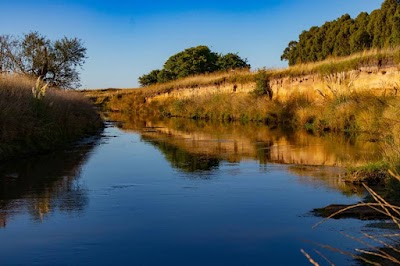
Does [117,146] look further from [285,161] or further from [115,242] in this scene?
[115,242]

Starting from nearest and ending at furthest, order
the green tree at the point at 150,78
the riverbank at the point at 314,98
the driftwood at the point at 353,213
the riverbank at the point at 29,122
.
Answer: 1. the driftwood at the point at 353,213
2. the riverbank at the point at 29,122
3. the riverbank at the point at 314,98
4. the green tree at the point at 150,78

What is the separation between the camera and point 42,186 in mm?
10328

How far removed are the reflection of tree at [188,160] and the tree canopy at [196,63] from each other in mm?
49535

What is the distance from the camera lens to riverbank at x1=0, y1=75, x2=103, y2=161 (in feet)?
45.9

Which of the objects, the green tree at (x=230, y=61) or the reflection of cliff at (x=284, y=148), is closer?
the reflection of cliff at (x=284, y=148)

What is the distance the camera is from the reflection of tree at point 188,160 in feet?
43.1

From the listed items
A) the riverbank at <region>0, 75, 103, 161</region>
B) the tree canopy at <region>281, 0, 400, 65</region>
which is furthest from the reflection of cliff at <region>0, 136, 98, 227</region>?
the tree canopy at <region>281, 0, 400, 65</region>

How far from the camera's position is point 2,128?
13.7 meters

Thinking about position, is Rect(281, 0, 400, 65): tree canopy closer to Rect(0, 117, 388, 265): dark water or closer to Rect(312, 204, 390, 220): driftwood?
Rect(0, 117, 388, 265): dark water

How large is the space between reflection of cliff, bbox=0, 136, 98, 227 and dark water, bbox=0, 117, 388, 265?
0.08ft

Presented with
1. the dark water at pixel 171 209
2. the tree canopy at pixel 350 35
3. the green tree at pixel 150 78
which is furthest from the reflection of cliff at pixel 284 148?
the green tree at pixel 150 78

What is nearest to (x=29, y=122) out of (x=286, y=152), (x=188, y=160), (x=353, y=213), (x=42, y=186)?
(x=188, y=160)

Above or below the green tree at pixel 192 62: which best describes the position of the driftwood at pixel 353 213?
below

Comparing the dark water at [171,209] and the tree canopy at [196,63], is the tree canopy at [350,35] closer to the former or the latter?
the tree canopy at [196,63]
